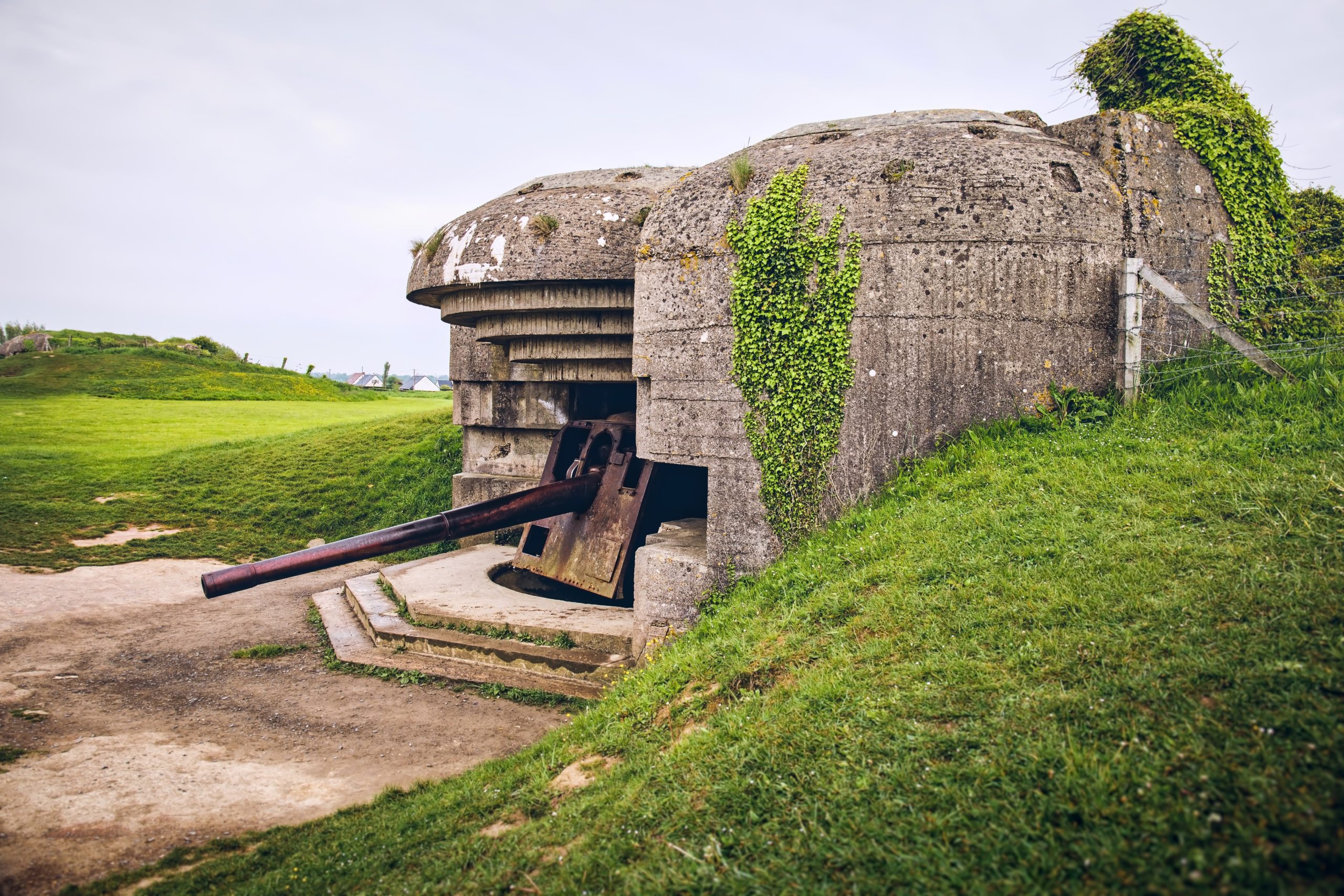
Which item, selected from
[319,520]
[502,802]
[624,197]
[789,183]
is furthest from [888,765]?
[319,520]

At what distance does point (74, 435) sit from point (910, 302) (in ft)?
51.0

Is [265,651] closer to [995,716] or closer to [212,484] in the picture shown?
[995,716]

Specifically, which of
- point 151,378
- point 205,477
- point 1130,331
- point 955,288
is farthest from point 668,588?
point 151,378

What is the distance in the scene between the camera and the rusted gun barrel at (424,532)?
480 centimetres

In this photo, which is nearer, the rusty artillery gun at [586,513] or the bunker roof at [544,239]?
the rusty artillery gun at [586,513]

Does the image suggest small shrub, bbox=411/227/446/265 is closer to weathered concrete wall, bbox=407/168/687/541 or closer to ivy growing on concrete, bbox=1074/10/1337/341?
weathered concrete wall, bbox=407/168/687/541

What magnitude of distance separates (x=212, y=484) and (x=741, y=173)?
1000cm

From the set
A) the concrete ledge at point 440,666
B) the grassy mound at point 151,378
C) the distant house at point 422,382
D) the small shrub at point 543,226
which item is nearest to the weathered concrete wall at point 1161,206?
the small shrub at point 543,226

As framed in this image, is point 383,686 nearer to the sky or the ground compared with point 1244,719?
nearer to the ground

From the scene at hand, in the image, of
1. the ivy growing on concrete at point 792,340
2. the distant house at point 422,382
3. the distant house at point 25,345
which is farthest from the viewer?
the distant house at point 422,382

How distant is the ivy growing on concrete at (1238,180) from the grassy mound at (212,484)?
808 centimetres

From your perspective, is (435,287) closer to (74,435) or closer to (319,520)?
(319,520)

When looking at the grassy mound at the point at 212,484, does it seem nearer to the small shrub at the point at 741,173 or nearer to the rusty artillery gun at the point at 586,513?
Result: the rusty artillery gun at the point at 586,513

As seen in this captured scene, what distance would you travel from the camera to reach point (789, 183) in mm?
4941
